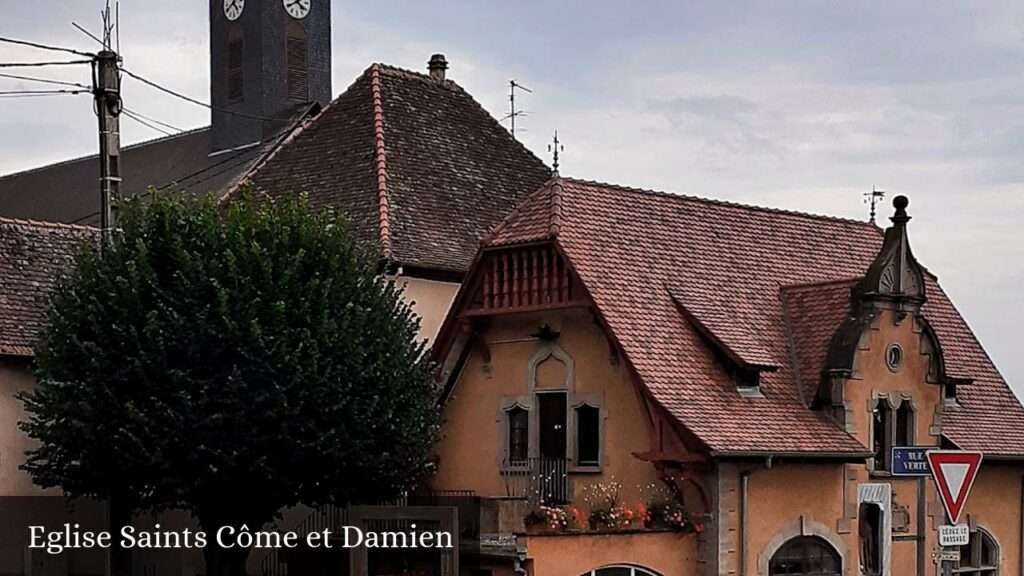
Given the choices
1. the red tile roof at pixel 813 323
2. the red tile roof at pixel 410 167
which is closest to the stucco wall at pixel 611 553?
the red tile roof at pixel 813 323

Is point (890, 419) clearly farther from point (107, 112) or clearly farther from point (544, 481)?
point (107, 112)

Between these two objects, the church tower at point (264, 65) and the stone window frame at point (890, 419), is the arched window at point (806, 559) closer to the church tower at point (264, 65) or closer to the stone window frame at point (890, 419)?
the stone window frame at point (890, 419)

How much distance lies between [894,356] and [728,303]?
10.0 feet

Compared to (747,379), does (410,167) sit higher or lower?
higher

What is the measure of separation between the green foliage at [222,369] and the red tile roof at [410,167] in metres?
4.96

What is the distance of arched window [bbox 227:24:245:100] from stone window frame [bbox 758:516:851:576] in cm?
2727

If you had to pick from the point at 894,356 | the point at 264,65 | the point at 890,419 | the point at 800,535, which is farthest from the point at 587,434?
the point at 264,65

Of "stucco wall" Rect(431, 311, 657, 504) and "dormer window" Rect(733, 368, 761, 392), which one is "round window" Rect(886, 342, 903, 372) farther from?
"stucco wall" Rect(431, 311, 657, 504)

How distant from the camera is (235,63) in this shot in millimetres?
52562

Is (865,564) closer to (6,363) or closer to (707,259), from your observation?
(707,259)

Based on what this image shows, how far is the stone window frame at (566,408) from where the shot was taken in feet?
97.7

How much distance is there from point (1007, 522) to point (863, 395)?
508 centimetres

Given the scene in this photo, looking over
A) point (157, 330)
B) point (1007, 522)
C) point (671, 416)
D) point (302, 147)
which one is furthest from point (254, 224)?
point (1007, 522)

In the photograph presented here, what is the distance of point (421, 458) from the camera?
97.3ft
